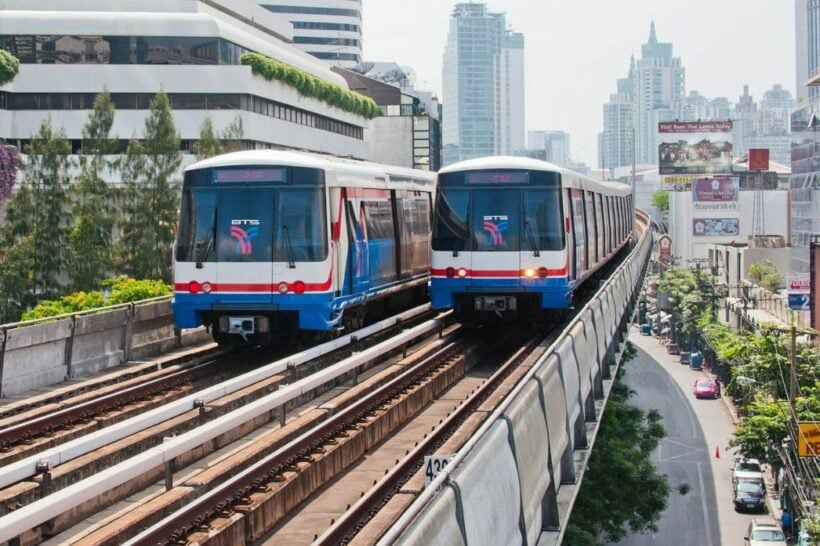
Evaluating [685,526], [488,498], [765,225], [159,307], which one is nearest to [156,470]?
[488,498]

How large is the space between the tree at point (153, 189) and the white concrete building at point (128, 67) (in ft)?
44.2

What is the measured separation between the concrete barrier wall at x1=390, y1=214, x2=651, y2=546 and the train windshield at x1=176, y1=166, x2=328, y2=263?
4231 millimetres

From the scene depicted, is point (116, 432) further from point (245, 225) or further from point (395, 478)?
point (245, 225)

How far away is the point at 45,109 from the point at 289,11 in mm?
80049

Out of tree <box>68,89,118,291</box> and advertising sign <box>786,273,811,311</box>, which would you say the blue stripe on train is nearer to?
tree <box>68,89,118,291</box>

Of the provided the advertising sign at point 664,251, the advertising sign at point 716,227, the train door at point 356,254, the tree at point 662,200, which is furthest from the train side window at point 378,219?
the tree at point 662,200

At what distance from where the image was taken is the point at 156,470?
12.6m

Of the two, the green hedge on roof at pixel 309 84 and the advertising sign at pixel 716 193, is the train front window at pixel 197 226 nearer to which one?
the green hedge on roof at pixel 309 84

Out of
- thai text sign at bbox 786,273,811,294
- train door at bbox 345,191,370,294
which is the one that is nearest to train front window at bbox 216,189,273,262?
train door at bbox 345,191,370,294

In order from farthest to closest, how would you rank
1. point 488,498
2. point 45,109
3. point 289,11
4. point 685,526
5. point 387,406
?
point 289,11 → point 45,109 → point 685,526 → point 387,406 → point 488,498

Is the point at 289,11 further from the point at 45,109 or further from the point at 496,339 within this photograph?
the point at 496,339

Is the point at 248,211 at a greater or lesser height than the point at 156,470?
greater

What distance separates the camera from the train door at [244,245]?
18578 millimetres

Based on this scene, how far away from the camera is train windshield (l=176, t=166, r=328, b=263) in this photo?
60.7ft
